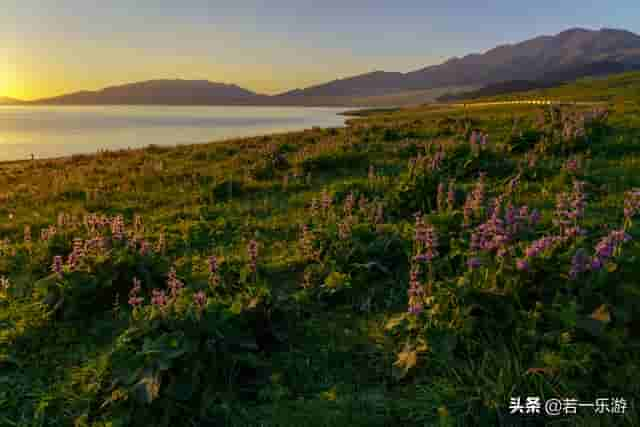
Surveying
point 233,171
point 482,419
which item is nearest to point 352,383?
point 482,419

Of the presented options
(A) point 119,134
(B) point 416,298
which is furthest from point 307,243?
(A) point 119,134

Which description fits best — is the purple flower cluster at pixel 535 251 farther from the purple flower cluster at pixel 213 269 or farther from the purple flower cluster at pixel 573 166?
the purple flower cluster at pixel 573 166

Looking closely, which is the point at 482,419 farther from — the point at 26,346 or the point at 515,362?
the point at 26,346

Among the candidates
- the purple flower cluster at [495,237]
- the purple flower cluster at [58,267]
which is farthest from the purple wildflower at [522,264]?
the purple flower cluster at [58,267]

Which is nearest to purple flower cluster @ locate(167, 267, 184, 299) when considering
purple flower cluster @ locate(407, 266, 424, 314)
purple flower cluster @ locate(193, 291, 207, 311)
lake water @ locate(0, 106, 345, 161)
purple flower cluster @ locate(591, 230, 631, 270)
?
purple flower cluster @ locate(193, 291, 207, 311)

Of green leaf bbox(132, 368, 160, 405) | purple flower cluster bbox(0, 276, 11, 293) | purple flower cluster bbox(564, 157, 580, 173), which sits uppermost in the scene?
purple flower cluster bbox(564, 157, 580, 173)

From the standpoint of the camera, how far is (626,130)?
12258mm

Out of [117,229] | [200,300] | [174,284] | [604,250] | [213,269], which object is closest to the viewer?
[604,250]

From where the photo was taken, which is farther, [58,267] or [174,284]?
[58,267]

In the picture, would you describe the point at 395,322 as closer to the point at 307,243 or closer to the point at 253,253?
the point at 253,253

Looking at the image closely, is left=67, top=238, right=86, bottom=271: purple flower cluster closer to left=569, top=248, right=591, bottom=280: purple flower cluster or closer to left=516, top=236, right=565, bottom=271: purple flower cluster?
left=516, top=236, right=565, bottom=271: purple flower cluster

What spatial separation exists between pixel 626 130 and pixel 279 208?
34.9ft

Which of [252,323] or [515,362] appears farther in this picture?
[252,323]

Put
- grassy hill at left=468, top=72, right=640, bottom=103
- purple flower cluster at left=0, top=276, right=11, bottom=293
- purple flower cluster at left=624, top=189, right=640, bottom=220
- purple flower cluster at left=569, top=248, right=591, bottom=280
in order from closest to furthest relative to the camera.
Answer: purple flower cluster at left=569, top=248, right=591, bottom=280 → purple flower cluster at left=624, top=189, right=640, bottom=220 → purple flower cluster at left=0, top=276, right=11, bottom=293 → grassy hill at left=468, top=72, right=640, bottom=103
